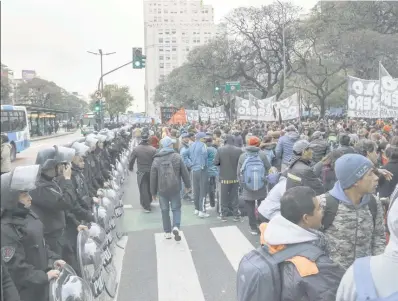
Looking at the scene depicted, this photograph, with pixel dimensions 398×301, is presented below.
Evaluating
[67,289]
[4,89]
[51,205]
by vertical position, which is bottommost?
[67,289]

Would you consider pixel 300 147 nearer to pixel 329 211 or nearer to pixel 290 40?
pixel 329 211

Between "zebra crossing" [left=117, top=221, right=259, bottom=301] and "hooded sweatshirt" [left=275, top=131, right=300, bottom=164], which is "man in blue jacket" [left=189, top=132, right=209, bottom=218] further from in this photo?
"hooded sweatshirt" [left=275, top=131, right=300, bottom=164]

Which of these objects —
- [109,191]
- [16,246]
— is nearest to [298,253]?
[16,246]

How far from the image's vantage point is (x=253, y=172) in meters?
7.58

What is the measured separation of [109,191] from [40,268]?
3.75 m

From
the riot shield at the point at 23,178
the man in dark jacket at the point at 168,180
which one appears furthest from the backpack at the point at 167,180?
the riot shield at the point at 23,178

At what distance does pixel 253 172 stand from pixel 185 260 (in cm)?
187

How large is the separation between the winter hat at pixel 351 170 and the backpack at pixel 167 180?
14.1ft

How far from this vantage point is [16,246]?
307 centimetres

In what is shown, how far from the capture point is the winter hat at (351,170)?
122 inches

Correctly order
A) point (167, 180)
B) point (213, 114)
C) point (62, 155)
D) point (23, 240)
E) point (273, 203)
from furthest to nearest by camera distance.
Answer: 1. point (213, 114)
2. point (167, 180)
3. point (62, 155)
4. point (273, 203)
5. point (23, 240)

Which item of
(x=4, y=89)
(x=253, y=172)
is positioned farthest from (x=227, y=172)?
(x=4, y=89)

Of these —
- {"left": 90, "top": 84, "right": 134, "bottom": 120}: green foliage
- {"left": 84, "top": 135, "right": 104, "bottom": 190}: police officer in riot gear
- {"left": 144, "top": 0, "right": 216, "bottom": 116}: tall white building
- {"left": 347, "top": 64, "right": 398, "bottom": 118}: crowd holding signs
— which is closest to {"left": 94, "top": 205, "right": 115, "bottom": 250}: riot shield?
{"left": 84, "top": 135, "right": 104, "bottom": 190}: police officer in riot gear

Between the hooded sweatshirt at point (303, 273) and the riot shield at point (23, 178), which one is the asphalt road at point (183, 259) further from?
the hooded sweatshirt at point (303, 273)
